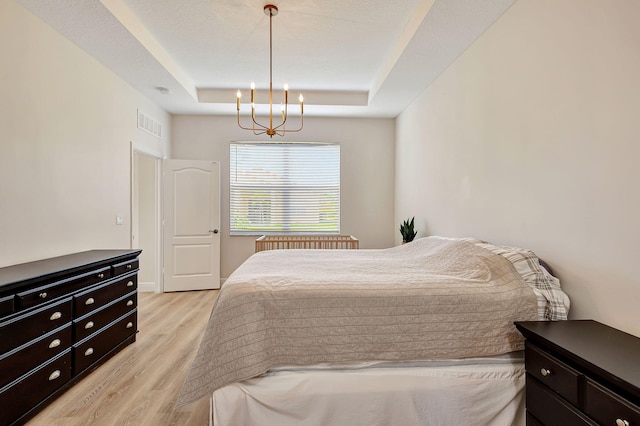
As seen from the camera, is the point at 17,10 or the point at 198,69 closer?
the point at 17,10

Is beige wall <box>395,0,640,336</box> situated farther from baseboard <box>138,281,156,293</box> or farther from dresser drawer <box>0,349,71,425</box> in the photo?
baseboard <box>138,281,156,293</box>

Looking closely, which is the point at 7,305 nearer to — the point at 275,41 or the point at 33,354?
the point at 33,354

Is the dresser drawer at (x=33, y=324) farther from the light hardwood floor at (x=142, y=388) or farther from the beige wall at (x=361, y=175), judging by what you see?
the beige wall at (x=361, y=175)

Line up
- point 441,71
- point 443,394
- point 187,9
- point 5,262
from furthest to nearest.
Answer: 1. point 441,71
2. point 187,9
3. point 5,262
4. point 443,394

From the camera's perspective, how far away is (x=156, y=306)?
414 cm

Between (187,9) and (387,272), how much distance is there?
252 cm

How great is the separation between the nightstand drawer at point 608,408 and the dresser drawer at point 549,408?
0.16ft

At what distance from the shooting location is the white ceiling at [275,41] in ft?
8.28

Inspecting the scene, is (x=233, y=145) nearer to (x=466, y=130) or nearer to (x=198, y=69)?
(x=198, y=69)

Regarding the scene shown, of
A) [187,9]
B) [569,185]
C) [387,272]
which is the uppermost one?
[187,9]

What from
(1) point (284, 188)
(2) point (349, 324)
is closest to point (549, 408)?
(2) point (349, 324)

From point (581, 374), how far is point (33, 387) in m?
2.72

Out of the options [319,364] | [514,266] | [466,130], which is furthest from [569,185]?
[319,364]

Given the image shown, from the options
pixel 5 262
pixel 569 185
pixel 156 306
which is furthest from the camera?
pixel 156 306
